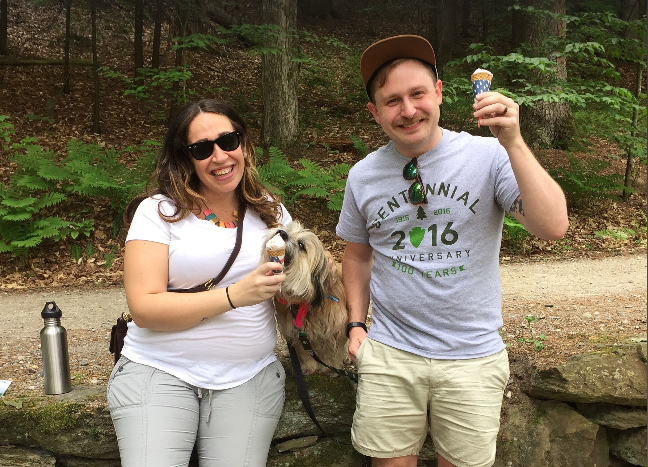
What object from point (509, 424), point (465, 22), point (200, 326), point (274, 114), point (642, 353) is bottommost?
point (509, 424)

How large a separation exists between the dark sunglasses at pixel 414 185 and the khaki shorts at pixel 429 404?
72cm

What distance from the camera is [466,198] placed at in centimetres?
255

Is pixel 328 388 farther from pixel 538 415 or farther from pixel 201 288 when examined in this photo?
pixel 538 415

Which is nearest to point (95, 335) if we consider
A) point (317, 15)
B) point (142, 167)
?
point (142, 167)

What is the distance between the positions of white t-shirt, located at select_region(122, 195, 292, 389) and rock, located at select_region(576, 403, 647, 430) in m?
2.35

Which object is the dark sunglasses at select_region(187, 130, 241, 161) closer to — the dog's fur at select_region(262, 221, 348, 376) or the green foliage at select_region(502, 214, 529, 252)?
the dog's fur at select_region(262, 221, 348, 376)

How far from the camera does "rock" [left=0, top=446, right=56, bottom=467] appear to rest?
3.41m

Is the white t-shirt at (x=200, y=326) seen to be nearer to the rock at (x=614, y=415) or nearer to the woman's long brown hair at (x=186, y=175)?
the woman's long brown hair at (x=186, y=175)

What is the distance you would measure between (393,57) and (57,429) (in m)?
2.82

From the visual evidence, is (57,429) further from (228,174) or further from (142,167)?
(142,167)

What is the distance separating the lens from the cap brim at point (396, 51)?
2510 mm

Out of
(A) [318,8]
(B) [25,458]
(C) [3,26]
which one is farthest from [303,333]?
(A) [318,8]

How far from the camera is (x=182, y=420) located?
106 inches

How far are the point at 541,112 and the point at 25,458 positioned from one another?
10335 mm
